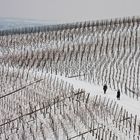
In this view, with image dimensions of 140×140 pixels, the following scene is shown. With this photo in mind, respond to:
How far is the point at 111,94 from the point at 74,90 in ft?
10.2

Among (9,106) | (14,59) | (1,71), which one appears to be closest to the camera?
(9,106)

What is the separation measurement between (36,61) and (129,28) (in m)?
20.6

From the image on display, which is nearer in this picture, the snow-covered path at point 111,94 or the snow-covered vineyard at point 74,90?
the snow-covered vineyard at point 74,90

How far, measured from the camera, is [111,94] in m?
28.2

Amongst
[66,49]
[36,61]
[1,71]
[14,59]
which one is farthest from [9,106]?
[66,49]

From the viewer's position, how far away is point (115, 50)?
44.3 metres

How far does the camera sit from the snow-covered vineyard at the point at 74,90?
20203mm

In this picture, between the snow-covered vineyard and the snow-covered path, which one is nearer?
the snow-covered vineyard

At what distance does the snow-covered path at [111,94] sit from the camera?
2464 centimetres

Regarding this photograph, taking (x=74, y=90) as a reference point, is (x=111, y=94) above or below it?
below

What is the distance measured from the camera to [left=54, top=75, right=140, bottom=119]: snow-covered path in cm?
2464

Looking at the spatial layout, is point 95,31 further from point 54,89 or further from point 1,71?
point 54,89

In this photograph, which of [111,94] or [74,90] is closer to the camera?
[111,94]

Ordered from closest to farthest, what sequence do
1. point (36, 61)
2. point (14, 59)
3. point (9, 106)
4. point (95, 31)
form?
1. point (9, 106)
2. point (36, 61)
3. point (14, 59)
4. point (95, 31)
